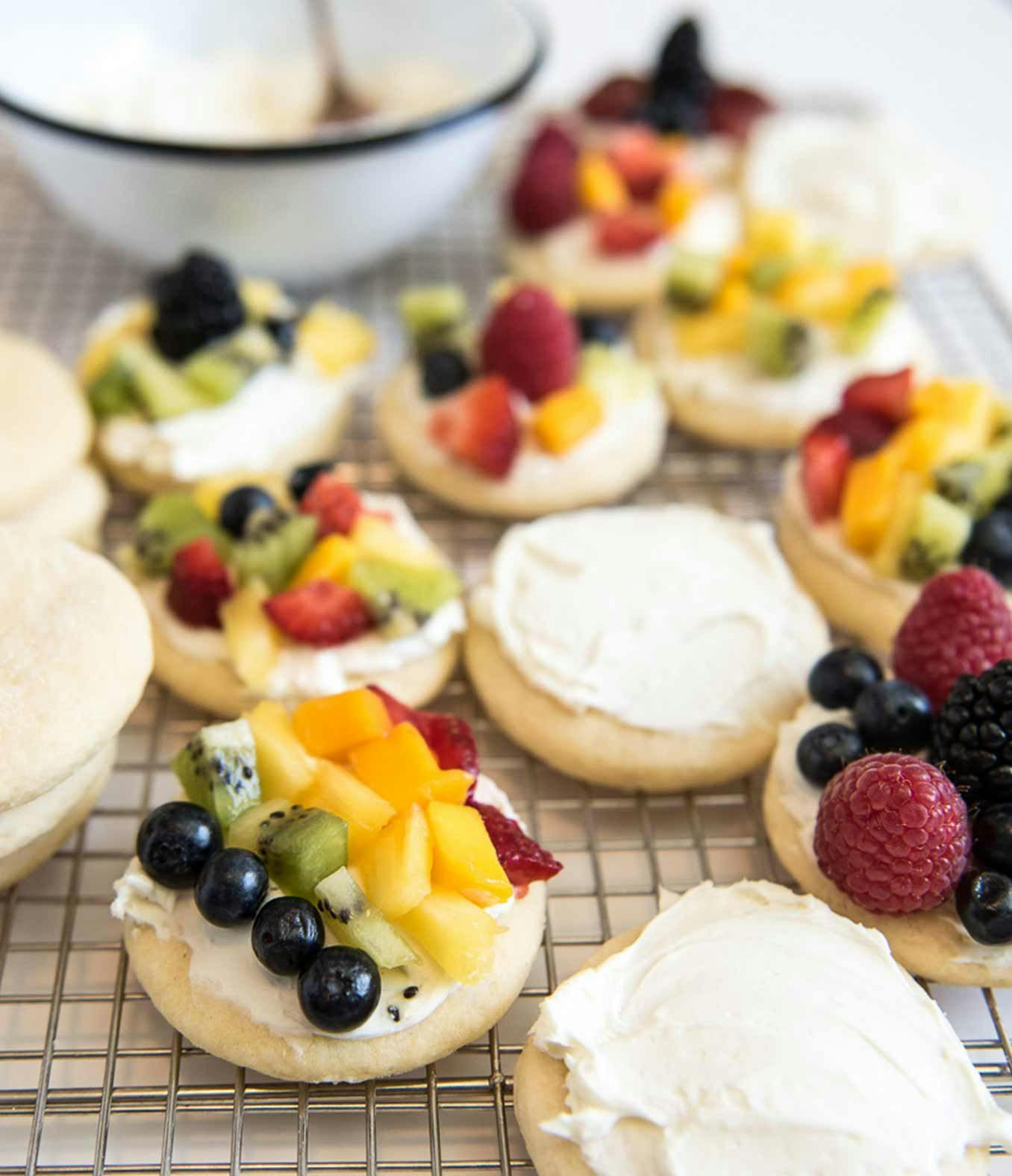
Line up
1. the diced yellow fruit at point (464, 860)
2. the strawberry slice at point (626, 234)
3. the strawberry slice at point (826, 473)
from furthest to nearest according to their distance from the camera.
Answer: the strawberry slice at point (626, 234) < the strawberry slice at point (826, 473) < the diced yellow fruit at point (464, 860)

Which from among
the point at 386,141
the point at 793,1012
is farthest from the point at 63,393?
the point at 793,1012

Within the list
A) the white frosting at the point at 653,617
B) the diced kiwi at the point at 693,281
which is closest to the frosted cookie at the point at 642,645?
the white frosting at the point at 653,617

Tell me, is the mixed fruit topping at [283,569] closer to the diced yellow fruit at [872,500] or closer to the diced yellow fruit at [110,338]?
the diced yellow fruit at [110,338]

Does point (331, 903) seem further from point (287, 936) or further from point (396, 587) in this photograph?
point (396, 587)

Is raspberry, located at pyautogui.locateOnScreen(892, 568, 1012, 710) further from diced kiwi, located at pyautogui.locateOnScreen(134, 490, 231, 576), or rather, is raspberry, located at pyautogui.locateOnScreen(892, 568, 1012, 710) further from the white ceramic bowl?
the white ceramic bowl

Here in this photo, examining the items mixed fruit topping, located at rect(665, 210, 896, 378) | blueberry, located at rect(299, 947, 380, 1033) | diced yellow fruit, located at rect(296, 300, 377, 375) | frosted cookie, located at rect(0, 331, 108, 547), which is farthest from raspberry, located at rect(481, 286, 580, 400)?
blueberry, located at rect(299, 947, 380, 1033)
